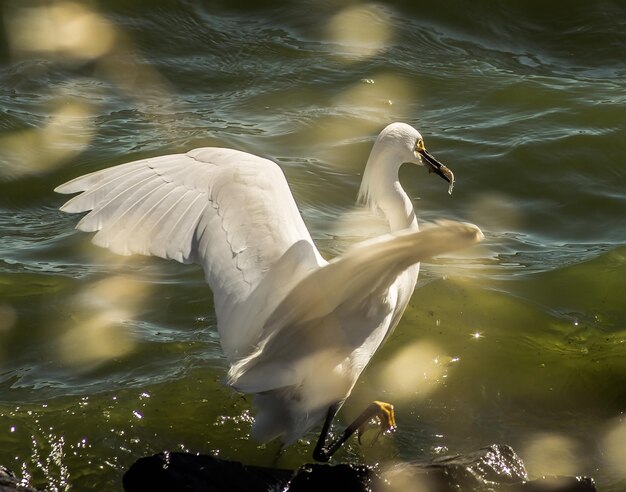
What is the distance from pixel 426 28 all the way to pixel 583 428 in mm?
6426

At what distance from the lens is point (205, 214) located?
4703mm

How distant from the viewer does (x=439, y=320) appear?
6.43 metres

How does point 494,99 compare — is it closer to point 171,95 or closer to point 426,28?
point 426,28

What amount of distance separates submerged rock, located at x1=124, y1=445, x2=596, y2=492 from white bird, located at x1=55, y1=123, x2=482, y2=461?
33 cm

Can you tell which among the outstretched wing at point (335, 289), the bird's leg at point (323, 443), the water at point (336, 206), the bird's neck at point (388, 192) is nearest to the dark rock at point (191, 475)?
the outstretched wing at point (335, 289)

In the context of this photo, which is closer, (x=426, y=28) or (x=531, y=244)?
(x=531, y=244)

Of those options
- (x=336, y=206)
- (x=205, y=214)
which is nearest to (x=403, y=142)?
(x=205, y=214)

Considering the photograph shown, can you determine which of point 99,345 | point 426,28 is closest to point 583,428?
point 99,345

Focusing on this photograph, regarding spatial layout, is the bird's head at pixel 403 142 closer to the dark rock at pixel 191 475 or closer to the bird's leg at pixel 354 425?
the bird's leg at pixel 354 425

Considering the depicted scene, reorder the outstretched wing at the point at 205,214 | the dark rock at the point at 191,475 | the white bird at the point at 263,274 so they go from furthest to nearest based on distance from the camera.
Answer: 1. the outstretched wing at the point at 205,214
2. the white bird at the point at 263,274
3. the dark rock at the point at 191,475

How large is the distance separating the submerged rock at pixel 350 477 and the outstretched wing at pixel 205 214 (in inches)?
24.4

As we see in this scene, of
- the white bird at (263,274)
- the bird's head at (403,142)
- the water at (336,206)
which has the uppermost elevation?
the bird's head at (403,142)

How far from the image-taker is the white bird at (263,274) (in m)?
4.27

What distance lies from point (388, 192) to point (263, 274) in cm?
98
